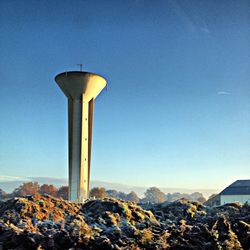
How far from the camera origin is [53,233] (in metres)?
7.75

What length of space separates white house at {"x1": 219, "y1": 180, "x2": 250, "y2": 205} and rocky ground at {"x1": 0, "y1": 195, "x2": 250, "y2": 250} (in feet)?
169

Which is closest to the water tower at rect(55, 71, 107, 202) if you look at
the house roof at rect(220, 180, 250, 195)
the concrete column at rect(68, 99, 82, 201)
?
the concrete column at rect(68, 99, 82, 201)

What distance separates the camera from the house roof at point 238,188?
61.0m

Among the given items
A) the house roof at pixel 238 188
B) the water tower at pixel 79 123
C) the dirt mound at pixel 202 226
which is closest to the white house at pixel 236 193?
the house roof at pixel 238 188

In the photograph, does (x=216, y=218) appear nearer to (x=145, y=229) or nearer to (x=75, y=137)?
(x=145, y=229)

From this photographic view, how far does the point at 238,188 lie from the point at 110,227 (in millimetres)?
58529

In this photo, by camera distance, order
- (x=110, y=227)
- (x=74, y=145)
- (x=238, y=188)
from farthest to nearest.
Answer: (x=238, y=188) < (x=74, y=145) < (x=110, y=227)

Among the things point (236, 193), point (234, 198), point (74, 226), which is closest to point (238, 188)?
point (236, 193)

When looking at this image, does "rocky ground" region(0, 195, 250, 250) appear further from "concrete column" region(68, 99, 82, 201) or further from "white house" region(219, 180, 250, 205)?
"white house" region(219, 180, 250, 205)

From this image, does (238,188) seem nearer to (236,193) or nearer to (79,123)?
Result: (236,193)

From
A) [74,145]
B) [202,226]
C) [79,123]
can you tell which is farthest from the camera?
[79,123]

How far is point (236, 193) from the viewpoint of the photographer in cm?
6131

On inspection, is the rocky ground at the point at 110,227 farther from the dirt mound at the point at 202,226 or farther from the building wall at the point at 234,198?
the building wall at the point at 234,198

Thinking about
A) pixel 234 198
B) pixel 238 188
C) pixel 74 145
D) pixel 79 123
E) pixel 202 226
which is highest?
pixel 79 123
